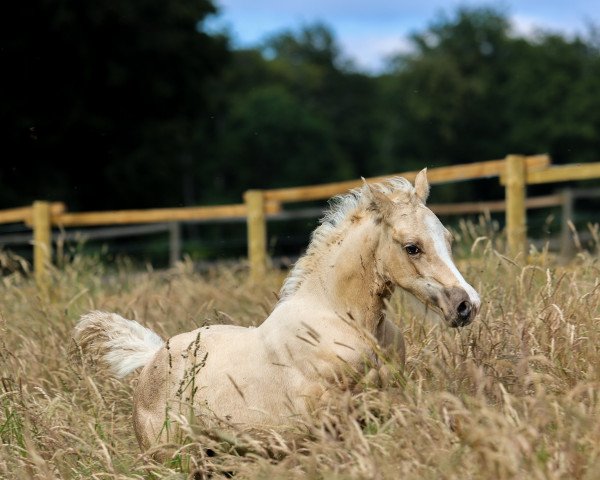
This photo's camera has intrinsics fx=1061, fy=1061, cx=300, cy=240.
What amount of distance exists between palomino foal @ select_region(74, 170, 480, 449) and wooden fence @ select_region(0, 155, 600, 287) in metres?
2.14

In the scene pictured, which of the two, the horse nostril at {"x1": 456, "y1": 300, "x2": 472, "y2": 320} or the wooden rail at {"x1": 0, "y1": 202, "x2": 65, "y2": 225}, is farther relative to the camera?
the wooden rail at {"x1": 0, "y1": 202, "x2": 65, "y2": 225}

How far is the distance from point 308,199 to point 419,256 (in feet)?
22.5

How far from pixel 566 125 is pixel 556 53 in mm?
→ 8566

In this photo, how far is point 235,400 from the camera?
4.93 metres

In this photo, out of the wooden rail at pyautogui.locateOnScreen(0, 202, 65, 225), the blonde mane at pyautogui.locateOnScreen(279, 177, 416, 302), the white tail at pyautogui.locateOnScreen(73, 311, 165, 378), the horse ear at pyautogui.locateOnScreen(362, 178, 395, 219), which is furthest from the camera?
the wooden rail at pyautogui.locateOnScreen(0, 202, 65, 225)

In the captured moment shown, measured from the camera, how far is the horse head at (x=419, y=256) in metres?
4.34

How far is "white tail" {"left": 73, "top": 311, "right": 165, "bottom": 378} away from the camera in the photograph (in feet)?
19.2

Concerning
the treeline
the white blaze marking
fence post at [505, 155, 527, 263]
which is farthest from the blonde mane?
the treeline

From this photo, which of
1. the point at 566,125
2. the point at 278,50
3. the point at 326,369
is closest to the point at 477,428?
the point at 326,369

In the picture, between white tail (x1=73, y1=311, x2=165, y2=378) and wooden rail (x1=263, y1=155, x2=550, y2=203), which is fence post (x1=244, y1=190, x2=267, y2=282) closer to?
wooden rail (x1=263, y1=155, x2=550, y2=203)

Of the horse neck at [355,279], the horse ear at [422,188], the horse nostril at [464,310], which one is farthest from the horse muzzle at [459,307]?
the horse ear at [422,188]

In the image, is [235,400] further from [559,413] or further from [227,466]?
[559,413]

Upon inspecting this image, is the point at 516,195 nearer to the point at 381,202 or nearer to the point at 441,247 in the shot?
the point at 381,202

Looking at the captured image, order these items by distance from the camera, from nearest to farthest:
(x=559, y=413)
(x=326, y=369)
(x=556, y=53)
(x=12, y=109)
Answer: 1. (x=559, y=413)
2. (x=326, y=369)
3. (x=12, y=109)
4. (x=556, y=53)
